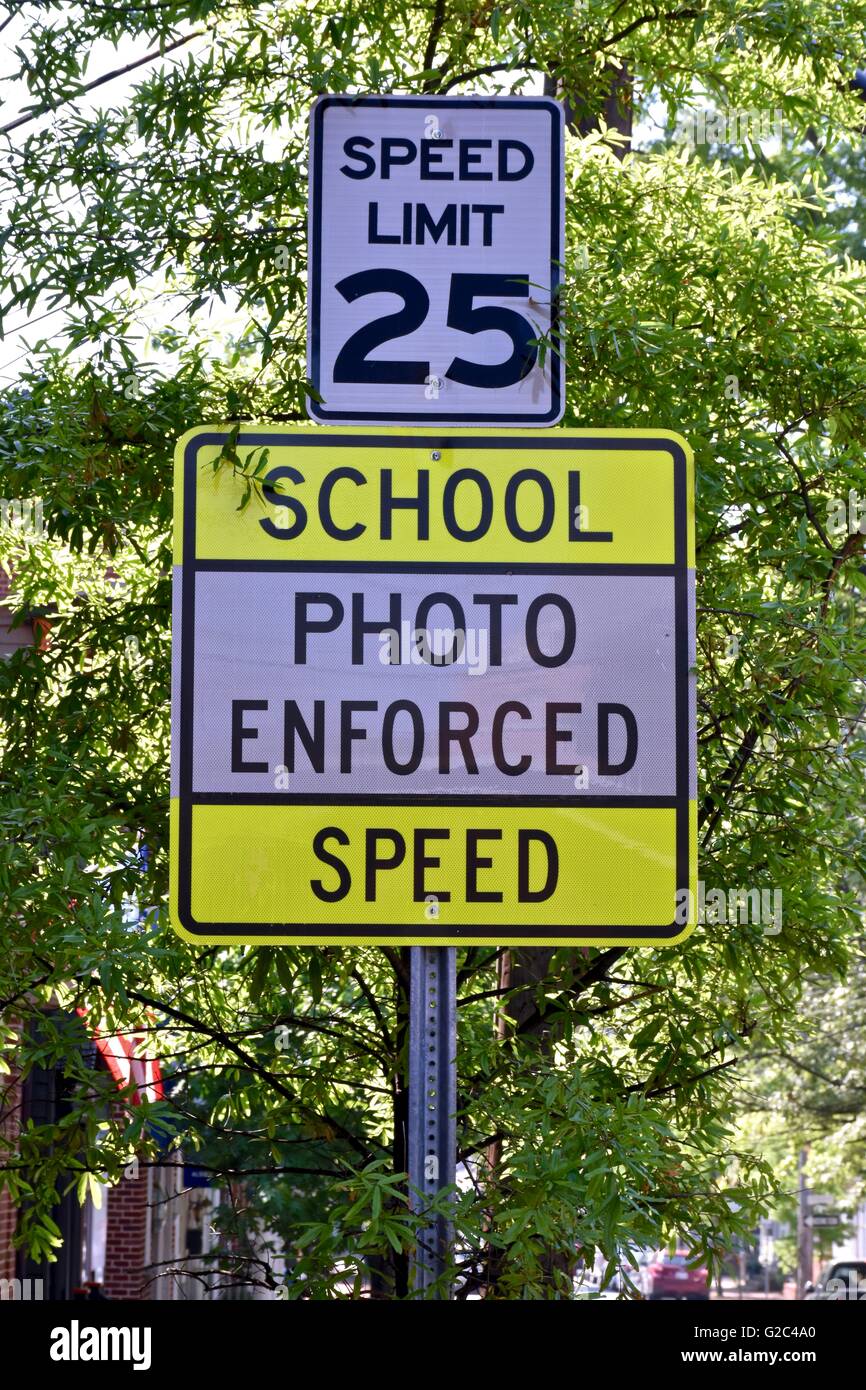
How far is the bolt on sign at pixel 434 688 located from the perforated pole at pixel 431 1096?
0.07m

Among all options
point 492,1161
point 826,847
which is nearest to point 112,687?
point 492,1161

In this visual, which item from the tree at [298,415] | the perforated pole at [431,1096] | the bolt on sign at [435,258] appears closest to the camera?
the perforated pole at [431,1096]

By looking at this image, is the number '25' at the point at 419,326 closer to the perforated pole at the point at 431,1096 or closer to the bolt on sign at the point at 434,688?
the bolt on sign at the point at 434,688

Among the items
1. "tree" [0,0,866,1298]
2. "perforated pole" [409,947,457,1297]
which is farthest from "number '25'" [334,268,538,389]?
"perforated pole" [409,947,457,1297]

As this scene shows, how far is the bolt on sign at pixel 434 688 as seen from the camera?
2715mm

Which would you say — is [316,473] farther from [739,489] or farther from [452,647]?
[739,489]

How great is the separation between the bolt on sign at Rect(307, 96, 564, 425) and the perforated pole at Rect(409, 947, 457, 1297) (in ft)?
3.41

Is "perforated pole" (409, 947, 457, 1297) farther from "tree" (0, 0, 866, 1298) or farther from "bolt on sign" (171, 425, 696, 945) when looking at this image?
"tree" (0, 0, 866, 1298)

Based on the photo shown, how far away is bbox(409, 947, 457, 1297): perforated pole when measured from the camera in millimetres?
2645

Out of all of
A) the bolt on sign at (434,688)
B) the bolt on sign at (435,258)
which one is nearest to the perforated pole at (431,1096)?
the bolt on sign at (434,688)

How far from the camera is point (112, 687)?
4613mm
